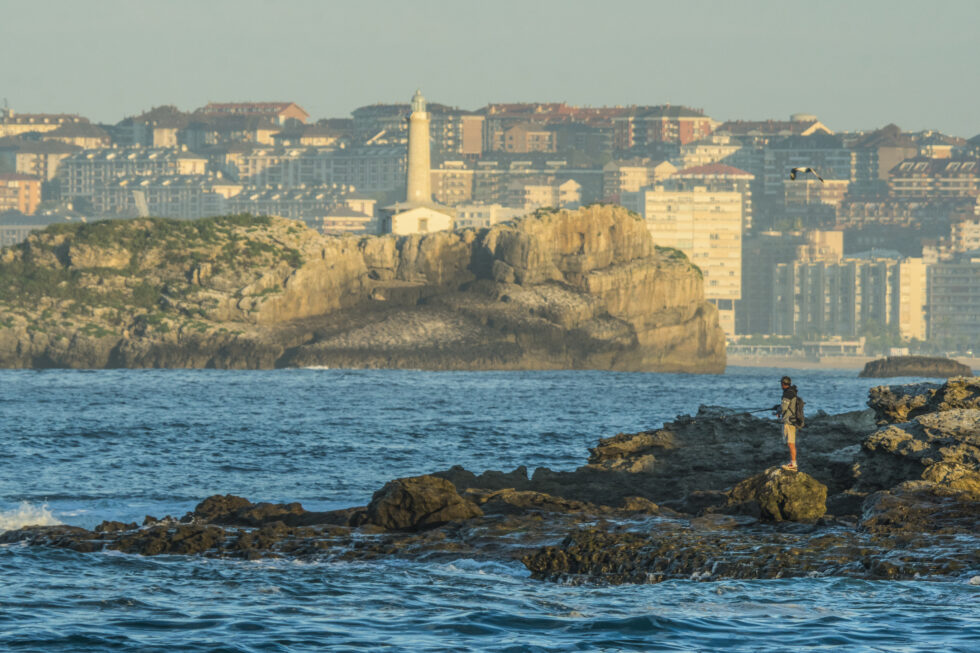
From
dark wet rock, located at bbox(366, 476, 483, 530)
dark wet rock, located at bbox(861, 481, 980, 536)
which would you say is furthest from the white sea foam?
dark wet rock, located at bbox(861, 481, 980, 536)

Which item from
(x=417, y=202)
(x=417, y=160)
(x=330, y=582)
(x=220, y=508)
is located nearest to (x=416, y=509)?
(x=330, y=582)

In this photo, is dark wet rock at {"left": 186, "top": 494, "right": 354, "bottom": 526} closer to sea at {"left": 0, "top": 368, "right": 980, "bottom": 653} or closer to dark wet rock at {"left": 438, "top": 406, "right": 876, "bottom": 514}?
sea at {"left": 0, "top": 368, "right": 980, "bottom": 653}

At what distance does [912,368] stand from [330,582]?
117 meters

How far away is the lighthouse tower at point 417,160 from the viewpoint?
511ft

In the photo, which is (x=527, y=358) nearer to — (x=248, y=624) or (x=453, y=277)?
(x=453, y=277)

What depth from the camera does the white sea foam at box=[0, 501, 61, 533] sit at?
29500 mm

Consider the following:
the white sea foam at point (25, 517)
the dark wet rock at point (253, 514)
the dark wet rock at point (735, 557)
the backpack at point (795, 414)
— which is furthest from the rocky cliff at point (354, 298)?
the dark wet rock at point (735, 557)

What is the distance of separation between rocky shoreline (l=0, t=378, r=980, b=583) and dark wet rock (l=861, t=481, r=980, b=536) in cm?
3

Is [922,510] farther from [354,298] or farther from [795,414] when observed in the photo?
[354,298]

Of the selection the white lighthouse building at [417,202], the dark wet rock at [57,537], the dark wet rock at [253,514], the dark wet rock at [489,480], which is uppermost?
the white lighthouse building at [417,202]

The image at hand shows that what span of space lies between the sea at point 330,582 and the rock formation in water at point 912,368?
72.7 m

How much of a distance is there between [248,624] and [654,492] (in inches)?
465

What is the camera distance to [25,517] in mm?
30594

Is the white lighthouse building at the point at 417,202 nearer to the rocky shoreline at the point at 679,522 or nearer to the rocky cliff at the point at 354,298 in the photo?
the rocky cliff at the point at 354,298
